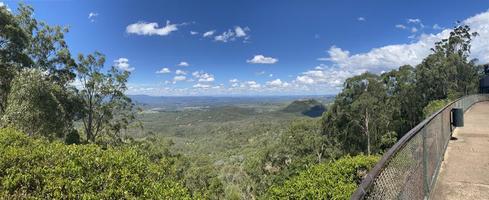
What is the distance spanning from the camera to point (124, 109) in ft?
97.9

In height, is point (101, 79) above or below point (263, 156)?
above

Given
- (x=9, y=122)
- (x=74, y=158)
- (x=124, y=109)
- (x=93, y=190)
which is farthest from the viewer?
(x=124, y=109)

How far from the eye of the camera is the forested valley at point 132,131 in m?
8.13

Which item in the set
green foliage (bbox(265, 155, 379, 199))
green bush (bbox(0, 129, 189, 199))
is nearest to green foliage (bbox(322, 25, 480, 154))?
green foliage (bbox(265, 155, 379, 199))

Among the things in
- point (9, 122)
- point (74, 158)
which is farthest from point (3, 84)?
point (74, 158)

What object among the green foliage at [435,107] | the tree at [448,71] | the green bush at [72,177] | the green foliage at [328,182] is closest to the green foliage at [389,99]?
the tree at [448,71]

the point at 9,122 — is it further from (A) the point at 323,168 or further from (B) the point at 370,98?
(B) the point at 370,98

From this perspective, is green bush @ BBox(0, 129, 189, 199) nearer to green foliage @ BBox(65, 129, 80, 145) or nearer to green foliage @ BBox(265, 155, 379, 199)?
green foliage @ BBox(265, 155, 379, 199)

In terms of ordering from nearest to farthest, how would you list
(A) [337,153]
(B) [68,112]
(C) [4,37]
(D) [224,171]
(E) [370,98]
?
(C) [4,37] < (B) [68,112] < (E) [370,98] < (A) [337,153] < (D) [224,171]

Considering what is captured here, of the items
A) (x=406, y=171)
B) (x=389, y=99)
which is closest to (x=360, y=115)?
(x=389, y=99)

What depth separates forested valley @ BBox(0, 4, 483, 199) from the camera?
813 cm

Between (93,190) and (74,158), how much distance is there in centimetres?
207

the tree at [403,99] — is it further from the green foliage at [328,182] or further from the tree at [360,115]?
the green foliage at [328,182]

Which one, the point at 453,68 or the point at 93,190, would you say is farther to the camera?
the point at 453,68
